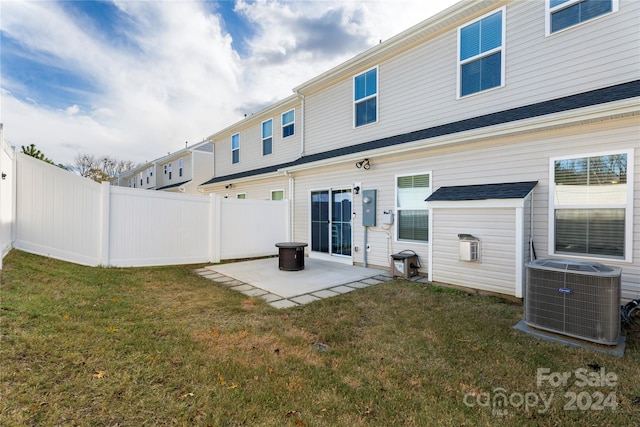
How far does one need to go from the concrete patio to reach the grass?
0.60 meters

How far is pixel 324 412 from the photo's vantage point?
203cm

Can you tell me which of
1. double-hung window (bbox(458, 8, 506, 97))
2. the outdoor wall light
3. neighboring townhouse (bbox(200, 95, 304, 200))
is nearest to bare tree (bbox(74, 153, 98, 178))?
neighboring townhouse (bbox(200, 95, 304, 200))

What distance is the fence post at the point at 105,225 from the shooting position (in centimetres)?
621

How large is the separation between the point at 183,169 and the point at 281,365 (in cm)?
1899

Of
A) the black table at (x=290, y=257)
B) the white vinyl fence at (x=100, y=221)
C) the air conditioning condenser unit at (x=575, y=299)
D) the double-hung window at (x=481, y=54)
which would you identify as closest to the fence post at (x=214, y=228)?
the white vinyl fence at (x=100, y=221)

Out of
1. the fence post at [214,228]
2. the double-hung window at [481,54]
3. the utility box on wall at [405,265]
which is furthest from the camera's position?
the fence post at [214,228]

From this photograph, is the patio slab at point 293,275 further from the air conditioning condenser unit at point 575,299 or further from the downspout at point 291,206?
the air conditioning condenser unit at point 575,299

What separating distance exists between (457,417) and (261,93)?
13973 mm

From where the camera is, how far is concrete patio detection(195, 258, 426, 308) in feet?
16.3

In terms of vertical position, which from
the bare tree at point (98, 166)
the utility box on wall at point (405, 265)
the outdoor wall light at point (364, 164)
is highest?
the bare tree at point (98, 166)

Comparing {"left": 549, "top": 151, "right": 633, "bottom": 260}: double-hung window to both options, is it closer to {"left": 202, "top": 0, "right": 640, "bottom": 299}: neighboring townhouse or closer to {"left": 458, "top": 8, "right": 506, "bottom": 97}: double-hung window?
→ {"left": 202, "top": 0, "right": 640, "bottom": 299}: neighboring townhouse

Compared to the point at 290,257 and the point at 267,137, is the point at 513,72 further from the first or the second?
the point at 267,137

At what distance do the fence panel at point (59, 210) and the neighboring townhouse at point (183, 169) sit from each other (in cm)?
1023

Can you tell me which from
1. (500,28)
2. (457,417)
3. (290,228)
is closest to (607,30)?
(500,28)
